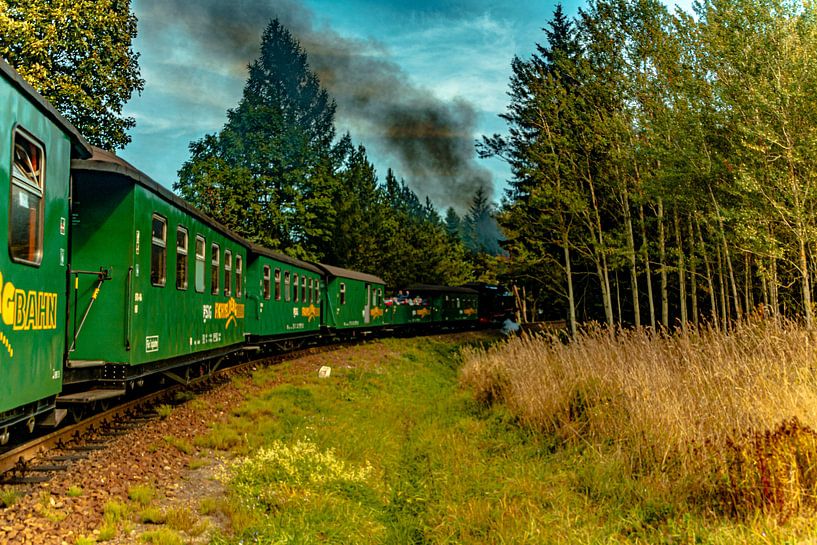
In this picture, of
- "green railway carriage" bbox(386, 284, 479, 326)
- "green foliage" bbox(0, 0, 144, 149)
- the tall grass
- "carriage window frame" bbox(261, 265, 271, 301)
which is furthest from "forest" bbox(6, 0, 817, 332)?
"carriage window frame" bbox(261, 265, 271, 301)

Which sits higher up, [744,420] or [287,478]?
[744,420]

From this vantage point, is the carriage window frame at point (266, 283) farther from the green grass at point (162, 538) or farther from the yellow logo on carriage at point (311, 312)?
the green grass at point (162, 538)

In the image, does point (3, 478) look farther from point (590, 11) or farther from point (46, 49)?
point (590, 11)

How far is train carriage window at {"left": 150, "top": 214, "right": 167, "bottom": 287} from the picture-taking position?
937 cm

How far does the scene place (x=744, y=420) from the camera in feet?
23.3

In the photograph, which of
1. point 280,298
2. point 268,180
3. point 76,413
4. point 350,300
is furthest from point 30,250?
point 268,180

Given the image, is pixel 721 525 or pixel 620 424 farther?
pixel 620 424

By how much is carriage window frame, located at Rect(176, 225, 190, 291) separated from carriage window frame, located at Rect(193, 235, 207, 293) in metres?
0.55

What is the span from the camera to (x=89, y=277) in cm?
841

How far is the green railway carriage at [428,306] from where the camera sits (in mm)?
37156

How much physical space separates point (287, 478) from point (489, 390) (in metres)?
6.91

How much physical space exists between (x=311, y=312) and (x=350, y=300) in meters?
4.95

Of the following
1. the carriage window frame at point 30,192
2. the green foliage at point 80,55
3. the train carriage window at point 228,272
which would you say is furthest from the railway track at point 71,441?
the green foliage at point 80,55

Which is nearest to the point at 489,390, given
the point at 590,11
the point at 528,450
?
the point at 528,450
